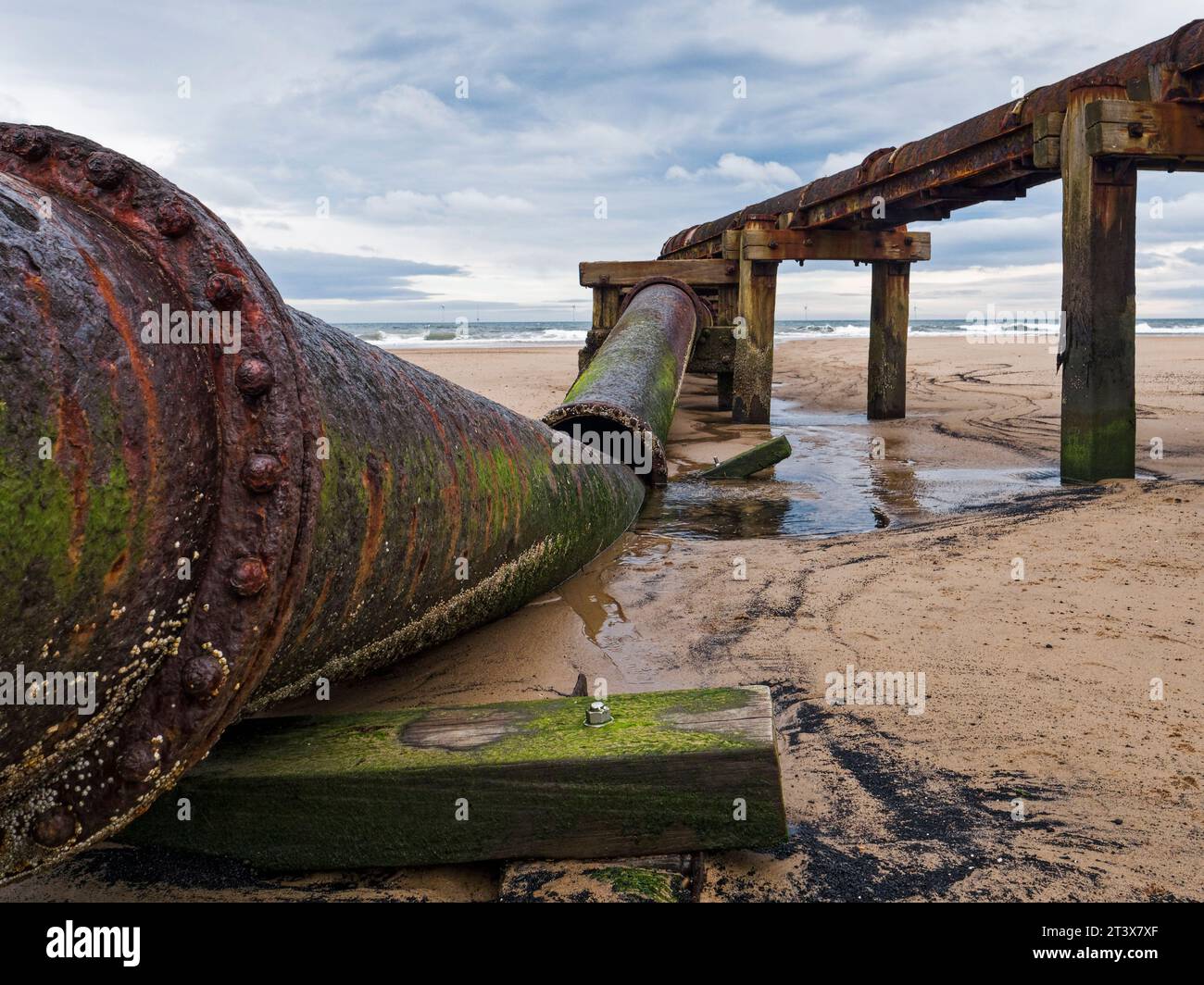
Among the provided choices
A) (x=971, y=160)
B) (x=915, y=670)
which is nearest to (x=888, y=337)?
(x=971, y=160)

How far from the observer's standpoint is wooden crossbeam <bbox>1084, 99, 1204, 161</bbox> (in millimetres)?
5586

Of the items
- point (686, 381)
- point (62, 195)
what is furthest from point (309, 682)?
point (686, 381)

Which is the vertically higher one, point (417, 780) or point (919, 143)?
point (919, 143)

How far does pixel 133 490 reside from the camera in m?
1.38

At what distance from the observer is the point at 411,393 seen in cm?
248

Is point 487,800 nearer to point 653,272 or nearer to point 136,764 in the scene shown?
point 136,764

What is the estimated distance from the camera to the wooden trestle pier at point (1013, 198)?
221 inches

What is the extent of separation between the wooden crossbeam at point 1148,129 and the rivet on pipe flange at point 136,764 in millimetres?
5996

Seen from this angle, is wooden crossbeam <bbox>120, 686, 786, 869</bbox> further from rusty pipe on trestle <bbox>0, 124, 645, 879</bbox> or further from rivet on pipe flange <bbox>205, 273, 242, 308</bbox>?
rivet on pipe flange <bbox>205, 273, 242, 308</bbox>

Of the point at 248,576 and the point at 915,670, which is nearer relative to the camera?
the point at 248,576

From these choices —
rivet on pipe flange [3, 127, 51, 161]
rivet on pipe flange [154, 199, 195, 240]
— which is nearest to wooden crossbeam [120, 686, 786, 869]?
rivet on pipe flange [154, 199, 195, 240]

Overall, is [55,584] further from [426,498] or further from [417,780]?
[426,498]

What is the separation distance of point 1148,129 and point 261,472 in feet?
19.4

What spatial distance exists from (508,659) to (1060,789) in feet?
5.55
